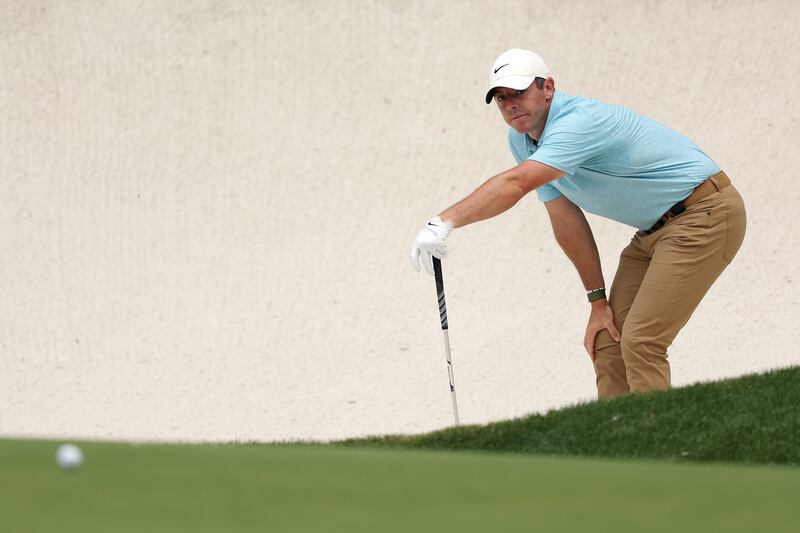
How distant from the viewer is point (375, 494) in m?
→ 1.48

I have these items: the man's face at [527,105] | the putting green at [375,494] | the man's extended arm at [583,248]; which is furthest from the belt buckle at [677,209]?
the putting green at [375,494]

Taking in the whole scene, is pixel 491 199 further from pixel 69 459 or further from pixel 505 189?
pixel 69 459

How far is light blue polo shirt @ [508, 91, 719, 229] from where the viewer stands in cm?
298

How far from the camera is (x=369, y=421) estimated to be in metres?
6.78

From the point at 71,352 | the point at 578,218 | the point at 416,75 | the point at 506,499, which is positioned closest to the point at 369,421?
the point at 71,352

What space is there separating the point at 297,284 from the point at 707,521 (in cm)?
635

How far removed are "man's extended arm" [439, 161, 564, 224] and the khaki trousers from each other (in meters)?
0.43

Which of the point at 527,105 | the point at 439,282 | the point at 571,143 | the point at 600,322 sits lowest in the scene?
the point at 600,322

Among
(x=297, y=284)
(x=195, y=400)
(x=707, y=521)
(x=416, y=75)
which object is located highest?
(x=416, y=75)

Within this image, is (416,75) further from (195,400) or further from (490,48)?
(195,400)

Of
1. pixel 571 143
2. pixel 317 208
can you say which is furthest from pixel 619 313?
pixel 317 208

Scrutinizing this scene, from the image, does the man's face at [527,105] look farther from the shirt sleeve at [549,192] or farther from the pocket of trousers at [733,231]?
the pocket of trousers at [733,231]

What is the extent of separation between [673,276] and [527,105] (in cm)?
57

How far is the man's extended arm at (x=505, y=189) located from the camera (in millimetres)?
2918
